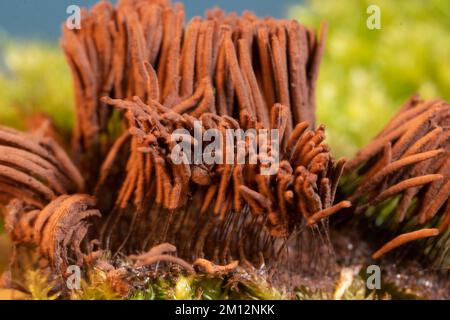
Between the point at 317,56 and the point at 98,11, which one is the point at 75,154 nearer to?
the point at 98,11

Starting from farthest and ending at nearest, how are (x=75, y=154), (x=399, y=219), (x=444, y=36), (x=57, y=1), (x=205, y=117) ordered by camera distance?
(x=444, y=36), (x=57, y=1), (x=75, y=154), (x=399, y=219), (x=205, y=117)

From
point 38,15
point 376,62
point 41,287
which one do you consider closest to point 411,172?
point 41,287

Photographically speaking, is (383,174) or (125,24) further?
(125,24)

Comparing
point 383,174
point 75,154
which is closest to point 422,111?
point 383,174

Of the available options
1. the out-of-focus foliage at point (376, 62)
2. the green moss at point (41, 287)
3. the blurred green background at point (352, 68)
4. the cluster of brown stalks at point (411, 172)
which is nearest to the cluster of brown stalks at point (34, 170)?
the green moss at point (41, 287)

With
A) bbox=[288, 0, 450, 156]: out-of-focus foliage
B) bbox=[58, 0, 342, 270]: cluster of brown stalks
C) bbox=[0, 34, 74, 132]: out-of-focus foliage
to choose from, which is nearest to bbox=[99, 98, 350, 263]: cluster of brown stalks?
bbox=[58, 0, 342, 270]: cluster of brown stalks

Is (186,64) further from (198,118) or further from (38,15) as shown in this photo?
(38,15)

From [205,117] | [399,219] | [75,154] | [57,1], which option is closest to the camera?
[205,117]

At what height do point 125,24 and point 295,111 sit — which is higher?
point 125,24
